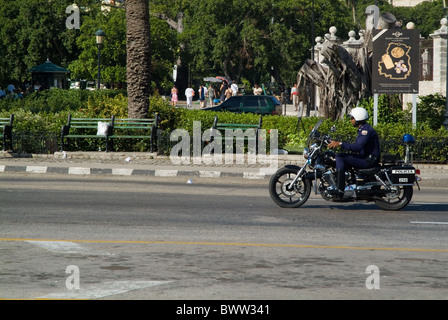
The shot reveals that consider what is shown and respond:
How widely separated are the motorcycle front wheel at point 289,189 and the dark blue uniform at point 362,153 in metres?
0.72

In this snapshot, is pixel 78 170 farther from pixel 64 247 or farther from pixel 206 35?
pixel 206 35

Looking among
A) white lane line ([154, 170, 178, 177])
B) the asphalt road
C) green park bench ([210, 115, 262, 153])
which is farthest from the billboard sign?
the asphalt road

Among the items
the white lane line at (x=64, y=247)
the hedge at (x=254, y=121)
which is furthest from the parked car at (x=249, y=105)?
the white lane line at (x=64, y=247)

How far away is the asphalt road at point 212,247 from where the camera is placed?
7.21 m

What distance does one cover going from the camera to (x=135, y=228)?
10586mm

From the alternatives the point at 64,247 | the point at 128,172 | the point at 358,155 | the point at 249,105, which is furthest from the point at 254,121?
the point at 64,247

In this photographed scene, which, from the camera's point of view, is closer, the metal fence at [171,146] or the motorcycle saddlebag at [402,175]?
the motorcycle saddlebag at [402,175]

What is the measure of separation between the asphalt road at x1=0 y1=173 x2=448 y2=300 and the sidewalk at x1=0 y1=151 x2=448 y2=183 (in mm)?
3446

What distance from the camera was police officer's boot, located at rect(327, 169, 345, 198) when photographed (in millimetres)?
12188

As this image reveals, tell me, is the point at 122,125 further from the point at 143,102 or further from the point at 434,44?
the point at 434,44

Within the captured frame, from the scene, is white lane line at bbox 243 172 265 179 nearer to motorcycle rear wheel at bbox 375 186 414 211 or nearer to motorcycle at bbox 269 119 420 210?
motorcycle at bbox 269 119 420 210

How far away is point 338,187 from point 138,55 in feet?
38.8

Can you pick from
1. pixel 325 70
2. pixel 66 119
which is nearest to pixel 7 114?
pixel 66 119

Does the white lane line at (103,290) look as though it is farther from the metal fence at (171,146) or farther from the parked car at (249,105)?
the parked car at (249,105)
